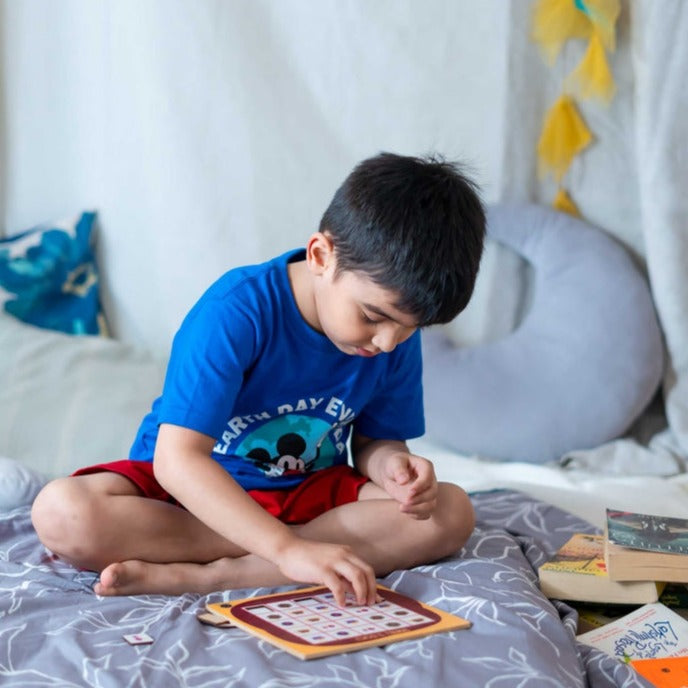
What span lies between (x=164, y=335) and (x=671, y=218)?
2.97 feet

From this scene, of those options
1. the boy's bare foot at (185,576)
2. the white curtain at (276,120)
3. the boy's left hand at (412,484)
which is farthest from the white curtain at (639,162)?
the boy's bare foot at (185,576)

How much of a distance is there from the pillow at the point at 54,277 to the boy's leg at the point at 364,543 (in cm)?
86

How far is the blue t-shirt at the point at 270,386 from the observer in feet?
3.53

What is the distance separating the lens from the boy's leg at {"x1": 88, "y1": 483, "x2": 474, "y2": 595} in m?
1.08

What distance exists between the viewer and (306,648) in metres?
0.87

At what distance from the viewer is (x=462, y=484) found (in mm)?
1572

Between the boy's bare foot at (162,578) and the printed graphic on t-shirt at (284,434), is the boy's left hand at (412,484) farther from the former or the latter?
the boy's bare foot at (162,578)

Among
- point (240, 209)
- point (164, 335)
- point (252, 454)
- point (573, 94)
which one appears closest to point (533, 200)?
point (573, 94)

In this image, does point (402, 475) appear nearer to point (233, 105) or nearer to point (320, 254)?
point (320, 254)

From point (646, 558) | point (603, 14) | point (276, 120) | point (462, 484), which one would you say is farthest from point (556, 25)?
point (646, 558)

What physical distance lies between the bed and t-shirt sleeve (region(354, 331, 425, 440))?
156 millimetres

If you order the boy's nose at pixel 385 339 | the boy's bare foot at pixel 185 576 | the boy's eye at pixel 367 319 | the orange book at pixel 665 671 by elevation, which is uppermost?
the boy's eye at pixel 367 319

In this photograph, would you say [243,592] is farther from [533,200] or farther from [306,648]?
[533,200]

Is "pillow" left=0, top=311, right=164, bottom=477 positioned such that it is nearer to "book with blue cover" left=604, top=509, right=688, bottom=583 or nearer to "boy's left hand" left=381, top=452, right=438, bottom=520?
"boy's left hand" left=381, top=452, right=438, bottom=520
